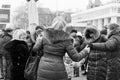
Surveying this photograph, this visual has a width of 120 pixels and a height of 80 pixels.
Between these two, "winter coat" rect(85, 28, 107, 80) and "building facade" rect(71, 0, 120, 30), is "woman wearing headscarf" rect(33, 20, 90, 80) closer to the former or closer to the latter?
"winter coat" rect(85, 28, 107, 80)

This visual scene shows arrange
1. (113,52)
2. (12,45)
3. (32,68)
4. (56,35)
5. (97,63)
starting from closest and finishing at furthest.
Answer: (56,35) < (32,68) < (12,45) < (97,63) < (113,52)

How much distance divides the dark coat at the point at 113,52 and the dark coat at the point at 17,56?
1406mm

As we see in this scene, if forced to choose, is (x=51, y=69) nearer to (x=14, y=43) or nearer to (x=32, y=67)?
(x=32, y=67)

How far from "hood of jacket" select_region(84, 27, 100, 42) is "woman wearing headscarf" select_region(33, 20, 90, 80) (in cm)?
107

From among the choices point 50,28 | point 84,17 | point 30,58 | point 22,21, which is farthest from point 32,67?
point 84,17

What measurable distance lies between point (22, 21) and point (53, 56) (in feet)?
220

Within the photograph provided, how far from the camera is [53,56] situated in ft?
12.5

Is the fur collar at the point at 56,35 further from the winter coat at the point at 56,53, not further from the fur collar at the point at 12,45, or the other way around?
the fur collar at the point at 12,45

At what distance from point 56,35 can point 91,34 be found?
4.21 ft

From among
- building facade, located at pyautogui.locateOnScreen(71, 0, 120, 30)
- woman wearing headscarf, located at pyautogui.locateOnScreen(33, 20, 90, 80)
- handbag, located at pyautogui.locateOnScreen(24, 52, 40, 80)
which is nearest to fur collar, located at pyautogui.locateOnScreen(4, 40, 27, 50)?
handbag, located at pyautogui.locateOnScreen(24, 52, 40, 80)

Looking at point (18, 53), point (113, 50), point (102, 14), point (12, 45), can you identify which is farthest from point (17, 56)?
point (102, 14)

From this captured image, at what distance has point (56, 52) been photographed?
3789mm

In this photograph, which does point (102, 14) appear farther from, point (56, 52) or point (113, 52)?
point (56, 52)

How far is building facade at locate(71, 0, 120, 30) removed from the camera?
81781 mm
